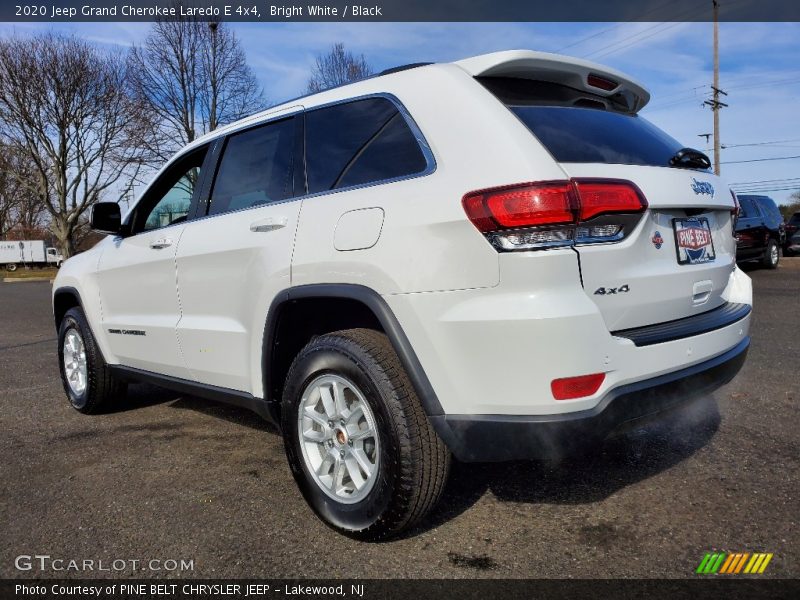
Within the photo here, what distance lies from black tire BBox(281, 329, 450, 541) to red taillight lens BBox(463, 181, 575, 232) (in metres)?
0.64

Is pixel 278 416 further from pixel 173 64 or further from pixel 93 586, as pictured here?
pixel 173 64

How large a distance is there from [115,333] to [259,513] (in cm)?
198

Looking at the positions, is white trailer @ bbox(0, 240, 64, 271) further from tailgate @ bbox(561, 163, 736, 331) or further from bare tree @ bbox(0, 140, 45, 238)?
tailgate @ bbox(561, 163, 736, 331)

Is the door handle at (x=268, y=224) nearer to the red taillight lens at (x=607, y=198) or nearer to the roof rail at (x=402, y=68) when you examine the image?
the roof rail at (x=402, y=68)

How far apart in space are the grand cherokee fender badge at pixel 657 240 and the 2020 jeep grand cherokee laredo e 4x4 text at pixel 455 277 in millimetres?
26

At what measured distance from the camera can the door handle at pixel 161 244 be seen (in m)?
3.68

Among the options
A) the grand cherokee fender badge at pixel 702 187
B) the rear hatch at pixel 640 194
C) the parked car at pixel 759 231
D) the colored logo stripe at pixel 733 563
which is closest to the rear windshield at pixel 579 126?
the rear hatch at pixel 640 194

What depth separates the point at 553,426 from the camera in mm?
2139

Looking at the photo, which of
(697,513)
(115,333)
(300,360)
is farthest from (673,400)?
(115,333)

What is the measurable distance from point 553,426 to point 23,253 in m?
56.7

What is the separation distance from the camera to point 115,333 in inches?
166

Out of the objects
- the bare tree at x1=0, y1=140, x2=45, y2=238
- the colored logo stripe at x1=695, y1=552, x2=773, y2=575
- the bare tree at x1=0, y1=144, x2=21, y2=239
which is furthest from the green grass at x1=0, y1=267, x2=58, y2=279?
the colored logo stripe at x1=695, y1=552, x2=773, y2=575

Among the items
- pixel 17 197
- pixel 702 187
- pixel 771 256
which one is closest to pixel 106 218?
pixel 702 187

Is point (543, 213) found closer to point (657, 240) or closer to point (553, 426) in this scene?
point (657, 240)
